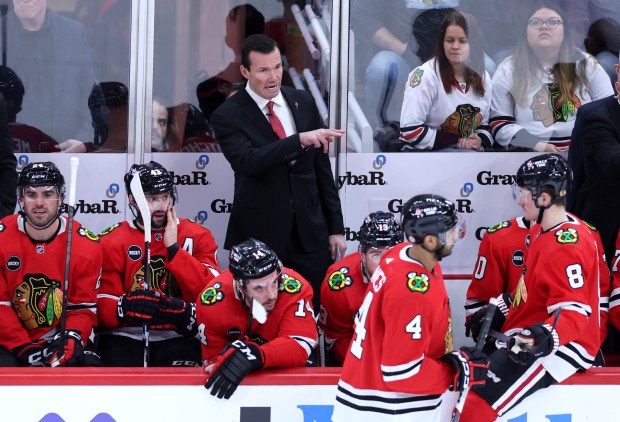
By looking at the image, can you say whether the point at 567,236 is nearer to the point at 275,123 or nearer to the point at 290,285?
the point at 290,285

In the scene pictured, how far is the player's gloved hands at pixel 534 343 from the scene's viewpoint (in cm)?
405

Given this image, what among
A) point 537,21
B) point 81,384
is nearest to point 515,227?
point 537,21

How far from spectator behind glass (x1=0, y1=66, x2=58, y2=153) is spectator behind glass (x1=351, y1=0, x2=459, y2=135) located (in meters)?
1.62

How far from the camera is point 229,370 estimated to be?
411 centimetres

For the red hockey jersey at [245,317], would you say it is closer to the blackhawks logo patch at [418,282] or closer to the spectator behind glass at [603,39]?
the blackhawks logo patch at [418,282]

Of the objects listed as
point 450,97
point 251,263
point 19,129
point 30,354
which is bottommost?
point 30,354

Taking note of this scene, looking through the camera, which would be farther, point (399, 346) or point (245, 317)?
point (245, 317)

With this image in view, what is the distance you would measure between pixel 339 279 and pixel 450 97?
1309 millimetres

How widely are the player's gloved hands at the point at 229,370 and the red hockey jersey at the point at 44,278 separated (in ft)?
3.32

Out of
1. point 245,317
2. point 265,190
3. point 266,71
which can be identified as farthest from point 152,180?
point 245,317

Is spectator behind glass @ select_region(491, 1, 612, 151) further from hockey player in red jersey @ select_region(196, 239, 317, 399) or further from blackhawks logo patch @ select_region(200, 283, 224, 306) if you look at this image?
blackhawks logo patch @ select_region(200, 283, 224, 306)

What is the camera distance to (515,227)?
17.2 feet

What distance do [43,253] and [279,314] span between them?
1172 millimetres

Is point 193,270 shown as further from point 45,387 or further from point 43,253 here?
point 45,387
